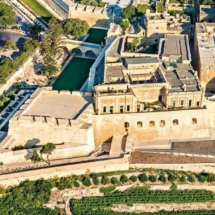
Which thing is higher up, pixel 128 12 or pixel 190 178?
pixel 128 12

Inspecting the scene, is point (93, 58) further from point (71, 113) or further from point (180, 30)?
point (71, 113)

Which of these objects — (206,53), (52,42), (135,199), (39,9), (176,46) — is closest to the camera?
(135,199)

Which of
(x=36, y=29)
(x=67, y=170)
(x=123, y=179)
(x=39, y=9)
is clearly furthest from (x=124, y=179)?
(x=39, y=9)

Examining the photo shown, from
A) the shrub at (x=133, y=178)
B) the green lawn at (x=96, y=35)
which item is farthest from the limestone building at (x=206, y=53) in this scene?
the shrub at (x=133, y=178)

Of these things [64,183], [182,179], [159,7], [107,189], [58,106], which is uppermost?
[159,7]

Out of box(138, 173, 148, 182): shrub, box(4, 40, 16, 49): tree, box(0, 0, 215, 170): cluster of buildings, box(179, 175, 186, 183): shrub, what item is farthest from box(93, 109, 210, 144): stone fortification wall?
box(4, 40, 16, 49): tree

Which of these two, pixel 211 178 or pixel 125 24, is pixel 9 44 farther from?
pixel 211 178

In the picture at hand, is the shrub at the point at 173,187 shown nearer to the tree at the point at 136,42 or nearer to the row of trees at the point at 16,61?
the tree at the point at 136,42

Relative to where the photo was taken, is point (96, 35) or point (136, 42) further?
point (96, 35)
